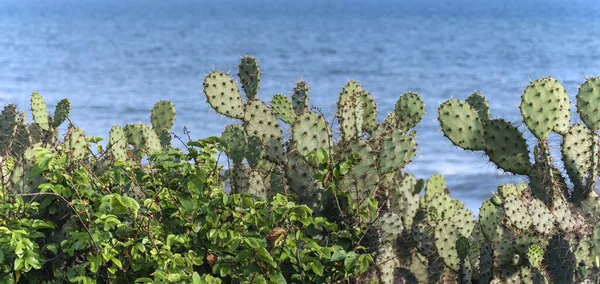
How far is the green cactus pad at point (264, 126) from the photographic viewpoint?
19.8ft

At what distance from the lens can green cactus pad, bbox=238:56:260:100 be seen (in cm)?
665

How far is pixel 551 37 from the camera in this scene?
52.1m

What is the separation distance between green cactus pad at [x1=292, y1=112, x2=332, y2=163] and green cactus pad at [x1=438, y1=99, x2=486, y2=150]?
886 millimetres

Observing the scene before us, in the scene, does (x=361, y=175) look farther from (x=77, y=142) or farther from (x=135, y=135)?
(x=135, y=135)

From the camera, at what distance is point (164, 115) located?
8156mm

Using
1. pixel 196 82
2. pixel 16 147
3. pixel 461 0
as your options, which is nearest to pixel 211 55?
pixel 196 82

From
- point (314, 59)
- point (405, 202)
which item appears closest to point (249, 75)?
point (405, 202)

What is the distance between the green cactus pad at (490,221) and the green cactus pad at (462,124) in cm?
36

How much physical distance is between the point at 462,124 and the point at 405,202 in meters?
0.91

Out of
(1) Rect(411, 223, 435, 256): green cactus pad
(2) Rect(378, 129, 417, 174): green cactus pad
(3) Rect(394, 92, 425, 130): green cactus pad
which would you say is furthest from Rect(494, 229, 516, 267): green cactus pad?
(3) Rect(394, 92, 425, 130): green cactus pad

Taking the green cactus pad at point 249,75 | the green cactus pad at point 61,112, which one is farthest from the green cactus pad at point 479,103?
the green cactus pad at point 61,112

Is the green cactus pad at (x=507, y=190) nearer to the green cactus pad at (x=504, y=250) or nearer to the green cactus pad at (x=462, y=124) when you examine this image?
the green cactus pad at (x=504, y=250)

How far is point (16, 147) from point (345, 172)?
3252mm

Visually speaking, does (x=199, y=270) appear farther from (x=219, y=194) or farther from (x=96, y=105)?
(x=96, y=105)
